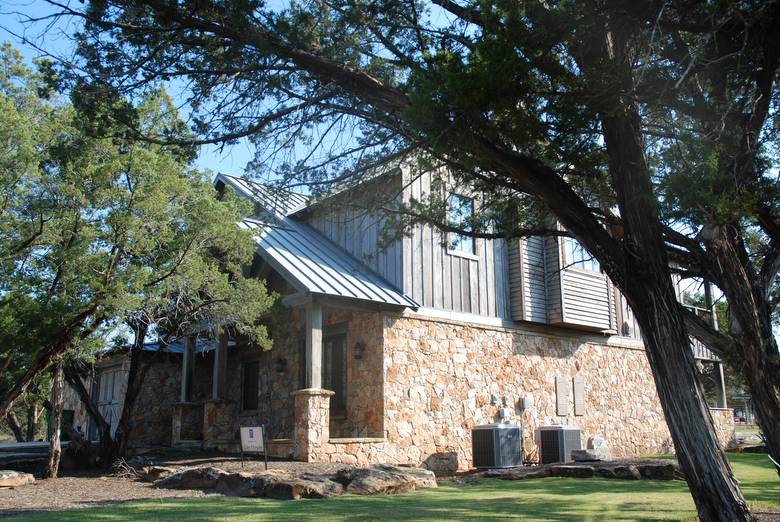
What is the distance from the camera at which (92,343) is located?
10.4m

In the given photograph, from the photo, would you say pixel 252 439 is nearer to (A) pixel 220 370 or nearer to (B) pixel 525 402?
(A) pixel 220 370

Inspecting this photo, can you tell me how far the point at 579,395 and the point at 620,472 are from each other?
5.43m

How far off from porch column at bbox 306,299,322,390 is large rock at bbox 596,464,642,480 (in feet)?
16.2

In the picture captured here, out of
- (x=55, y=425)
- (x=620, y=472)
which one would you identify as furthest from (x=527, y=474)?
(x=55, y=425)

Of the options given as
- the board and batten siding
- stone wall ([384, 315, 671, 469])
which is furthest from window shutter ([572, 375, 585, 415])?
the board and batten siding

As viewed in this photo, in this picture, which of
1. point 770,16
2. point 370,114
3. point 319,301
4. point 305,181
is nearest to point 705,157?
point 770,16

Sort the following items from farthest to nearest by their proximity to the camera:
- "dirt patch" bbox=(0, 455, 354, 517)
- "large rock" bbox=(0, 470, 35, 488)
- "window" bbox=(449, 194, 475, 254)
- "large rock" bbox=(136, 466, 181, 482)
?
"large rock" bbox=(136, 466, 181, 482) < "large rock" bbox=(0, 470, 35, 488) < "window" bbox=(449, 194, 475, 254) < "dirt patch" bbox=(0, 455, 354, 517)

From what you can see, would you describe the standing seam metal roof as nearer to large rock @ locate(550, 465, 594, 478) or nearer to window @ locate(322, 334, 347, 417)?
window @ locate(322, 334, 347, 417)

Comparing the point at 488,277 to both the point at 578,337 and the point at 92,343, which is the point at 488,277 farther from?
the point at 92,343

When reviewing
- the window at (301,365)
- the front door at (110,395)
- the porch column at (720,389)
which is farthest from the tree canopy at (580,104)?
the porch column at (720,389)

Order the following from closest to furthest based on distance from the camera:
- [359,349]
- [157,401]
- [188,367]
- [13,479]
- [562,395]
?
1. [13,479]
2. [359,349]
3. [562,395]
4. [188,367]
5. [157,401]

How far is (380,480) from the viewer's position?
30.8 feet

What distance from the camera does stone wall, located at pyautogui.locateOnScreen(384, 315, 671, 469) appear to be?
13.3m

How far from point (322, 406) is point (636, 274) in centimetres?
718
